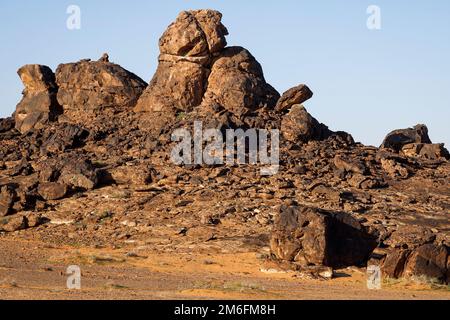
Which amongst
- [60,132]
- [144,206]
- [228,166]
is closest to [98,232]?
[144,206]

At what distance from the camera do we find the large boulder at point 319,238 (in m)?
28.7

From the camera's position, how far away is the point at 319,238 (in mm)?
28672

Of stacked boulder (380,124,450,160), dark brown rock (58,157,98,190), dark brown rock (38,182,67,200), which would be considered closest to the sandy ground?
dark brown rock (38,182,67,200)

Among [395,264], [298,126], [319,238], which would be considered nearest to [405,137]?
[298,126]

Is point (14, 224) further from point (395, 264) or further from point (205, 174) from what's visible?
point (395, 264)

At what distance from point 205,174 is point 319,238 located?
10913 millimetres

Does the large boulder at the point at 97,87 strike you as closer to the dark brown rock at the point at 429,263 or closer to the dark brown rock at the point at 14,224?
the dark brown rock at the point at 14,224

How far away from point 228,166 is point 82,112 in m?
11.0

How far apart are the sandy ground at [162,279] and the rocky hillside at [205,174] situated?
4.21 feet

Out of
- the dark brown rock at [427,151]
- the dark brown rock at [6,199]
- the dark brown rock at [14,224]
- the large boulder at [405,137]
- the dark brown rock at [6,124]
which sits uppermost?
the dark brown rock at [6,124]

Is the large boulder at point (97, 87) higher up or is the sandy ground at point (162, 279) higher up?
the large boulder at point (97, 87)

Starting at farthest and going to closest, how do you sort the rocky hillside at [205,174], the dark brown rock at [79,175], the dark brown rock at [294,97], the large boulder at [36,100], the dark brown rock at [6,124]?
1. the dark brown rock at [6,124]
2. the large boulder at [36,100]
3. the dark brown rock at [294,97]
4. the dark brown rock at [79,175]
5. the rocky hillside at [205,174]

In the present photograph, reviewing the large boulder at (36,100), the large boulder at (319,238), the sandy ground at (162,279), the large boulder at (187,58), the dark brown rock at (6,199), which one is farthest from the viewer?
the large boulder at (36,100)

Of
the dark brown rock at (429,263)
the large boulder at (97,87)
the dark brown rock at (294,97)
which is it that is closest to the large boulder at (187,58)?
the large boulder at (97,87)
